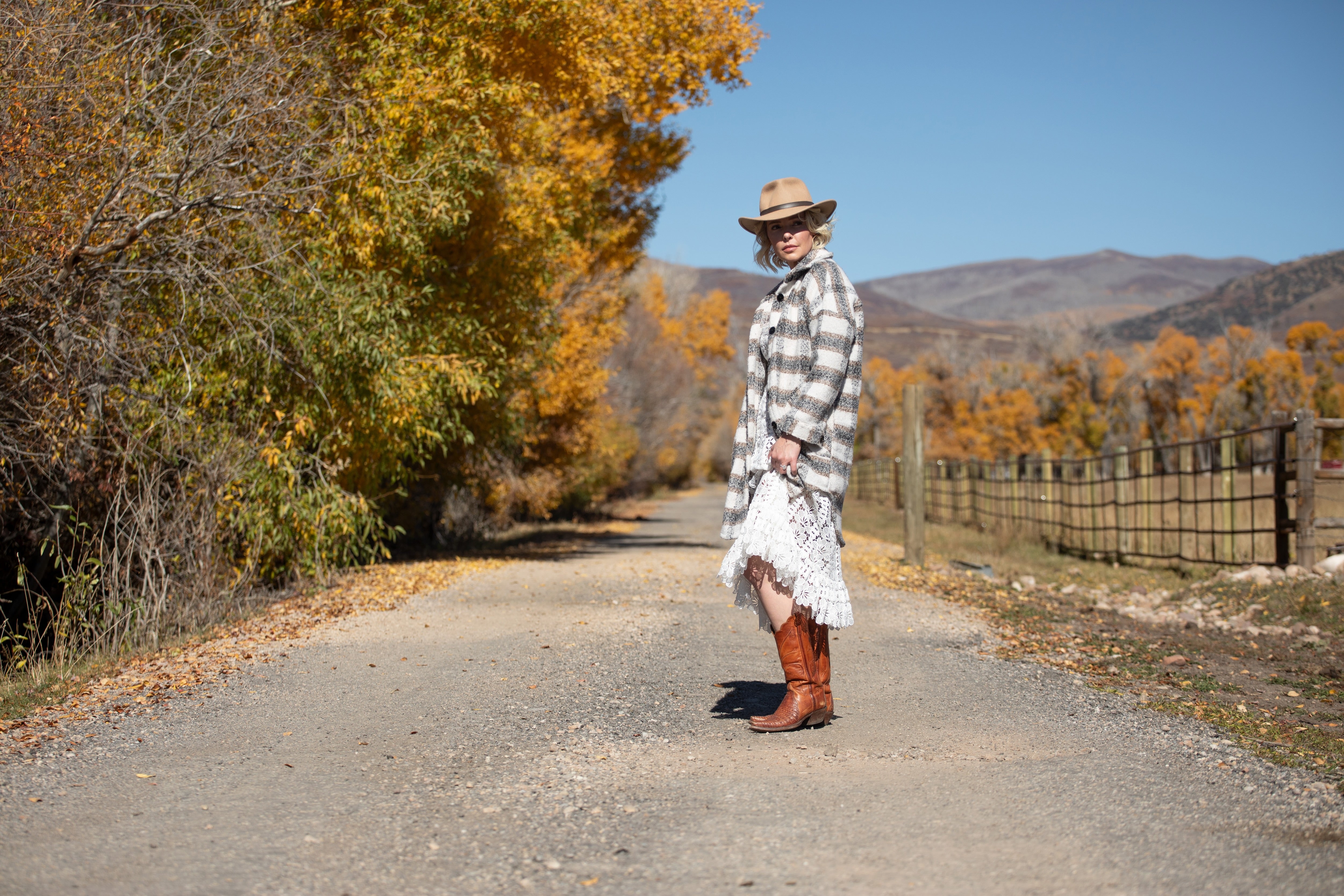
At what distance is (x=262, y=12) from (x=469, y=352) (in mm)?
3822

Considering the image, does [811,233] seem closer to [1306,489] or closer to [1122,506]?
[1306,489]

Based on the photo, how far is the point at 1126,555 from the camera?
48.8ft

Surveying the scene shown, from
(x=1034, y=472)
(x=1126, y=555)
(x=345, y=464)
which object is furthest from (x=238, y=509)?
(x=1034, y=472)

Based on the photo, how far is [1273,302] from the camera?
14438cm

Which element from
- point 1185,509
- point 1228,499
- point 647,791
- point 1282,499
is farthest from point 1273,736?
point 1185,509

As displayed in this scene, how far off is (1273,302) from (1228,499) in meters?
152

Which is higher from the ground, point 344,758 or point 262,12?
point 262,12

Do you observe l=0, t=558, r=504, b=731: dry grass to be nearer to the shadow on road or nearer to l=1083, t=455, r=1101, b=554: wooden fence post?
the shadow on road

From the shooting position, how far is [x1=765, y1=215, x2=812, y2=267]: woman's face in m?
4.69

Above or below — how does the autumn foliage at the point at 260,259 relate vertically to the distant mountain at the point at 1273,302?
below

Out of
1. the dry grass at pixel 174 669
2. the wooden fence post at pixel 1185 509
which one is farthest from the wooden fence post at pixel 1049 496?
the dry grass at pixel 174 669

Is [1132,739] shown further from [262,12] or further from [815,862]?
[262,12]

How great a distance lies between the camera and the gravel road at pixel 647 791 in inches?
114

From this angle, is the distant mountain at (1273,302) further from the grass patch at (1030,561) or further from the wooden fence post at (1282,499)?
the wooden fence post at (1282,499)
